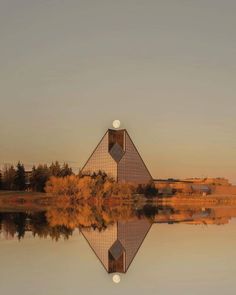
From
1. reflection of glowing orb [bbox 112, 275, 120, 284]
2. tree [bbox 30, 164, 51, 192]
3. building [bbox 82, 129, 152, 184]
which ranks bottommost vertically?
reflection of glowing orb [bbox 112, 275, 120, 284]

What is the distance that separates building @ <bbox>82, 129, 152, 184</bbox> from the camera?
9938 cm

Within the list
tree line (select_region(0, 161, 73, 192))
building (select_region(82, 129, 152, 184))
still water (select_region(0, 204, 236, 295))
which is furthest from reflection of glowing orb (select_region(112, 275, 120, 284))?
building (select_region(82, 129, 152, 184))

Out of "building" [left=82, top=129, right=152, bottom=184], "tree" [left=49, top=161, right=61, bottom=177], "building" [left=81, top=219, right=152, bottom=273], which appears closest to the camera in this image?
"building" [left=81, top=219, right=152, bottom=273]

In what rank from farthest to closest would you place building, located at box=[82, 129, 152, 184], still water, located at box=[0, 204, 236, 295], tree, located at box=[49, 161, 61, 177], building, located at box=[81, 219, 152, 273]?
building, located at box=[82, 129, 152, 184]
tree, located at box=[49, 161, 61, 177]
building, located at box=[81, 219, 152, 273]
still water, located at box=[0, 204, 236, 295]

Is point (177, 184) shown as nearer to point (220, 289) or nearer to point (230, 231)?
point (230, 231)

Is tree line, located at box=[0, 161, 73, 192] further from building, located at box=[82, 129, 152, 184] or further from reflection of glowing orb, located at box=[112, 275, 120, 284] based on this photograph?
reflection of glowing orb, located at box=[112, 275, 120, 284]

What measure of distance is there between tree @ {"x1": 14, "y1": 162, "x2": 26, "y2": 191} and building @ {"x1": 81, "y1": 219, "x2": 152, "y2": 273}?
52707mm

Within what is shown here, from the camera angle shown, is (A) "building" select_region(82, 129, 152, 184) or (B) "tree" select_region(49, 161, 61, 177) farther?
(A) "building" select_region(82, 129, 152, 184)

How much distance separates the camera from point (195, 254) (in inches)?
643

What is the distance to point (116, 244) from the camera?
A: 21.1 meters

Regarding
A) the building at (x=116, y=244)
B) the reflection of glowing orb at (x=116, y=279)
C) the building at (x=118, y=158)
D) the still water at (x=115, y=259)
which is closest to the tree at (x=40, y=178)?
the building at (x=118, y=158)

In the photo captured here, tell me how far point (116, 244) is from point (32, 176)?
2214 inches

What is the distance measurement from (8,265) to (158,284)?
389 centimetres

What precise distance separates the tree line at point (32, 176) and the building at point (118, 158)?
69.4 ft
